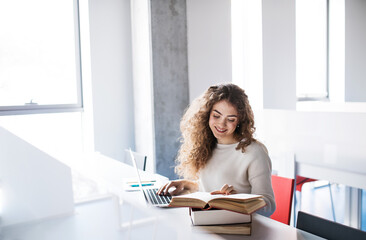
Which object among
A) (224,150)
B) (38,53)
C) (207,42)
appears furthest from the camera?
(207,42)

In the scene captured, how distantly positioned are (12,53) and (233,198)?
2.98m

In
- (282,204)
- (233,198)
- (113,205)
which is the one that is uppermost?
(233,198)

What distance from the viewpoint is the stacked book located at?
3.54ft

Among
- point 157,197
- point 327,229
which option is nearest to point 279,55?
point 157,197

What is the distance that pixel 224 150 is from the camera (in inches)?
67.3

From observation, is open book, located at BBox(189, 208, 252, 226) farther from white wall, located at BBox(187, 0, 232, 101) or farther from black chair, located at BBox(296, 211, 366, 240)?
white wall, located at BBox(187, 0, 232, 101)

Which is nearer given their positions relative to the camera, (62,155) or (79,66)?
(62,155)

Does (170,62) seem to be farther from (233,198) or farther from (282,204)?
(233,198)

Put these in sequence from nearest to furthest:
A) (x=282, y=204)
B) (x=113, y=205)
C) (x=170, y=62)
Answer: (x=113, y=205)
(x=282, y=204)
(x=170, y=62)

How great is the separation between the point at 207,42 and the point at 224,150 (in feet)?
7.37

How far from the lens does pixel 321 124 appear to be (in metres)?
2.64

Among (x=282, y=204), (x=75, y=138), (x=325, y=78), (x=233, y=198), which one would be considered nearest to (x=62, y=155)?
(x=75, y=138)

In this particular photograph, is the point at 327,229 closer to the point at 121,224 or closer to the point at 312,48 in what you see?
the point at 121,224

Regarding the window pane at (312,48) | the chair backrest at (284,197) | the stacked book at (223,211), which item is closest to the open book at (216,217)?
the stacked book at (223,211)
